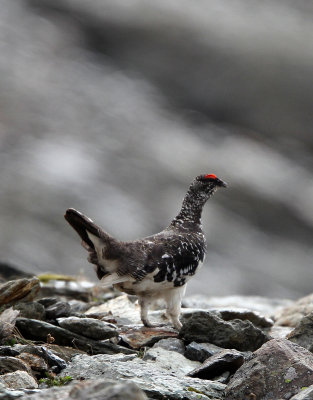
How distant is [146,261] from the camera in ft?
28.0

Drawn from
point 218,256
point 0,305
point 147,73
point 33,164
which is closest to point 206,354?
point 0,305

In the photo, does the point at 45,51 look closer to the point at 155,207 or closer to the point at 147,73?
the point at 147,73

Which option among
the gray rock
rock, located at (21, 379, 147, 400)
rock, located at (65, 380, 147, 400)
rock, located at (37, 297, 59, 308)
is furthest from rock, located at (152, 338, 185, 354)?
rock, located at (65, 380, 147, 400)

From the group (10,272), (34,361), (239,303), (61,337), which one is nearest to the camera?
(34,361)

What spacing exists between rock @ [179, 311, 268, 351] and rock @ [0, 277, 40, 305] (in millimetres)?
1697

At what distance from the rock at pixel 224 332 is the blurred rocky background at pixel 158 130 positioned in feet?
41.6

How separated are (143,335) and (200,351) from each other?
3.04ft

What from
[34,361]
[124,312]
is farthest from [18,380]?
[124,312]

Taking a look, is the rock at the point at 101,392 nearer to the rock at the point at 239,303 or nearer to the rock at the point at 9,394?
the rock at the point at 9,394

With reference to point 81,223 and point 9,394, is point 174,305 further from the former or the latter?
point 9,394

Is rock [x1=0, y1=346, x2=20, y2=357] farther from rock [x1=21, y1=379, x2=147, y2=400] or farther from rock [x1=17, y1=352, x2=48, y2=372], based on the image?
rock [x1=21, y1=379, x2=147, y2=400]

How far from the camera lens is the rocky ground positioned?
5.86m

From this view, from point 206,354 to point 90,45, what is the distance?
2771cm

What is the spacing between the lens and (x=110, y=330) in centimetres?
788
